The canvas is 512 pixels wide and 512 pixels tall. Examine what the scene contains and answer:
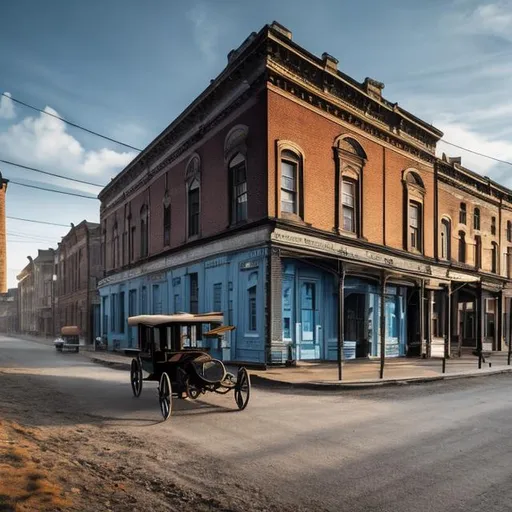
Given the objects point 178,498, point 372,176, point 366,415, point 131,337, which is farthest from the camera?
point 131,337

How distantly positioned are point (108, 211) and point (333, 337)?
926 inches

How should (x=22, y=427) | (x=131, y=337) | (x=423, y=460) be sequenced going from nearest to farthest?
1. (x=423, y=460)
2. (x=22, y=427)
3. (x=131, y=337)

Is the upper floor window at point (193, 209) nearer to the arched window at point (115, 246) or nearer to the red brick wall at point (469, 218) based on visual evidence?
the arched window at point (115, 246)

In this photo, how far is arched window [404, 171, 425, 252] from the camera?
2452 cm

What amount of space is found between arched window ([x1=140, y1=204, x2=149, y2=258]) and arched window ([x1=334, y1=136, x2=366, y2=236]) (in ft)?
44.3

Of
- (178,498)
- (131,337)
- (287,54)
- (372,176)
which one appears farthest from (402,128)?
(178,498)

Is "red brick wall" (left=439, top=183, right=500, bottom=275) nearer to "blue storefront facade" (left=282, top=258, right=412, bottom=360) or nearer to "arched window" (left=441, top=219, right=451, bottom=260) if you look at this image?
"arched window" (left=441, top=219, right=451, bottom=260)

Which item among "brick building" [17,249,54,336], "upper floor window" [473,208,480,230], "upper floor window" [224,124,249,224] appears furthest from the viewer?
"brick building" [17,249,54,336]

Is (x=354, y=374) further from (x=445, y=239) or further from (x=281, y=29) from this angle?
(x=445, y=239)

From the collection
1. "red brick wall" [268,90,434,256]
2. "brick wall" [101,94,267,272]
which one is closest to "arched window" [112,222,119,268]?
"brick wall" [101,94,267,272]

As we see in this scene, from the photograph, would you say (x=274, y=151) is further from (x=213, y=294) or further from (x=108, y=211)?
(x=108, y=211)

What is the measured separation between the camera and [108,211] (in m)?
37.3

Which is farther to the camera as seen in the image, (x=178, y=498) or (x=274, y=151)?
(x=274, y=151)

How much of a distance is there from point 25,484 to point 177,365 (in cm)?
587
